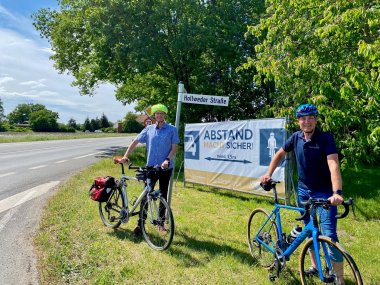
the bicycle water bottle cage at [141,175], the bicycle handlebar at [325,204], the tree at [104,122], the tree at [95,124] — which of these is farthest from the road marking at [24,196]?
the tree at [104,122]

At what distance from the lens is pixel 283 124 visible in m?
7.57

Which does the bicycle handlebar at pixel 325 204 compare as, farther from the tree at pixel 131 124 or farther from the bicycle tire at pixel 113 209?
the tree at pixel 131 124

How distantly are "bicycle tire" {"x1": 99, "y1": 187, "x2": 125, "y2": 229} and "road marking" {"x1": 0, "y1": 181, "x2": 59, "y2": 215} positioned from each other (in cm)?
252

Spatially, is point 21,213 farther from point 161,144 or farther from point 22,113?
point 22,113

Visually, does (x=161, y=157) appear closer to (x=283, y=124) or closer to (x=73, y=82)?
(x=283, y=124)

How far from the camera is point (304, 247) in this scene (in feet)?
10.9

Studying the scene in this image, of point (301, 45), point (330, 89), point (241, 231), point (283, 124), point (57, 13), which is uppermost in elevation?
point (57, 13)

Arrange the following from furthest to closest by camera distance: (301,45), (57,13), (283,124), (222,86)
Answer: (57,13) → (222,86) → (283,124) → (301,45)

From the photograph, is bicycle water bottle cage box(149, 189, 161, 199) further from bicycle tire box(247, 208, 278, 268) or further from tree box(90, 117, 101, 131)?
tree box(90, 117, 101, 131)

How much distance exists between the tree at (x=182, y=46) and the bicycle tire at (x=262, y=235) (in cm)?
1210

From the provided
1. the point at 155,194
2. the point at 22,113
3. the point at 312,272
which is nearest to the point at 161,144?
the point at 155,194

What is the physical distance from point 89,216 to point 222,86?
12.8 metres

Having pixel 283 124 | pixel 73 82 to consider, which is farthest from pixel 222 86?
pixel 73 82

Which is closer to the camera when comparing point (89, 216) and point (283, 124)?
point (89, 216)
